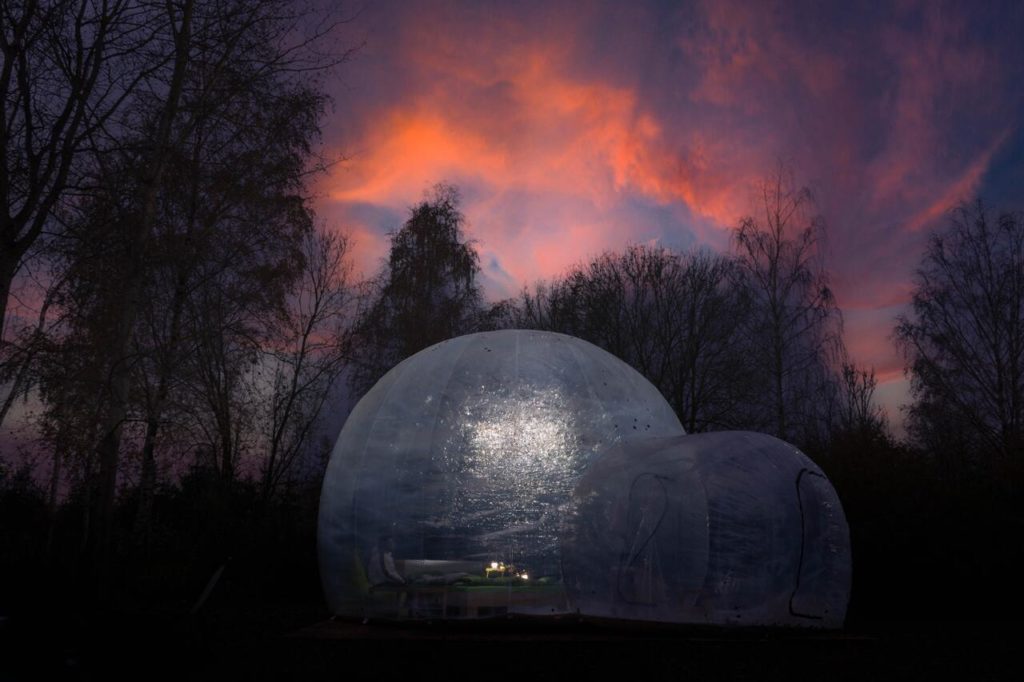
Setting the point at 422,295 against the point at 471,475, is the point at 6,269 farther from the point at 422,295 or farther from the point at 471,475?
the point at 422,295

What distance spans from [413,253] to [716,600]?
58.8 feet

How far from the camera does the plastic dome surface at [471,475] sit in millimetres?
7340

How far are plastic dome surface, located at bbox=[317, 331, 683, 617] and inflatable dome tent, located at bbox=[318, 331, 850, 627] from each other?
16mm

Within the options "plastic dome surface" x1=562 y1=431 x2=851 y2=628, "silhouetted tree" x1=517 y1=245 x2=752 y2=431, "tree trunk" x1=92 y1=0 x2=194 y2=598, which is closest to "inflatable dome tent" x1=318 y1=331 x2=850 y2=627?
"plastic dome surface" x1=562 y1=431 x2=851 y2=628

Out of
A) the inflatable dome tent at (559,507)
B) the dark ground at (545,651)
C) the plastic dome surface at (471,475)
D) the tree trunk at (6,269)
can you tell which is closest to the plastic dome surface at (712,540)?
the inflatable dome tent at (559,507)

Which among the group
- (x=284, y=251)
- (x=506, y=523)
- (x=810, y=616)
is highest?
(x=284, y=251)

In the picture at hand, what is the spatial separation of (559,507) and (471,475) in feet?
3.13

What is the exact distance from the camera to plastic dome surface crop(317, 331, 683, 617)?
24.1 feet

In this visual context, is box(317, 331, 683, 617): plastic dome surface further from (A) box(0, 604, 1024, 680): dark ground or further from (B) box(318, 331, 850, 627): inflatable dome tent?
(A) box(0, 604, 1024, 680): dark ground

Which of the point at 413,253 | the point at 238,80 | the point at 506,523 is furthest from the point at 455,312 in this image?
the point at 506,523

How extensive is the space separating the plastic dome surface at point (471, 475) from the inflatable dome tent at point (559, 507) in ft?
0.05

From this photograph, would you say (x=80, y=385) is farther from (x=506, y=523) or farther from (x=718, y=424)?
(x=718, y=424)

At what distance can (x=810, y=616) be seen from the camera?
22.6 ft

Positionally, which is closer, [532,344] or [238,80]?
[532,344]
